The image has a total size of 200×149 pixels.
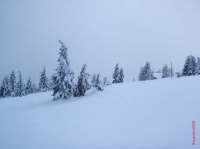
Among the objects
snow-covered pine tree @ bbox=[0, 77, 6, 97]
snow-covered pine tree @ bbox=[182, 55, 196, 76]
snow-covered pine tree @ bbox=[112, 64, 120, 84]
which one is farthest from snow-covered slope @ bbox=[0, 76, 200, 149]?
snow-covered pine tree @ bbox=[0, 77, 6, 97]

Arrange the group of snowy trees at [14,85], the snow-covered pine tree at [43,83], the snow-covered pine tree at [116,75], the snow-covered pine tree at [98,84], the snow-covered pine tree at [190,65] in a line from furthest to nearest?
the snow-covered pine tree at [116,75] → the snow-covered pine tree at [43,83] → the group of snowy trees at [14,85] → the snow-covered pine tree at [190,65] → the snow-covered pine tree at [98,84]

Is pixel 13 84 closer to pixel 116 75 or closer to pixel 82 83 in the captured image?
pixel 116 75

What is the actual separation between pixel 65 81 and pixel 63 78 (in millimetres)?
1030

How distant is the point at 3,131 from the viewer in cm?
1427

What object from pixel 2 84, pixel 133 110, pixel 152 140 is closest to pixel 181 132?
pixel 152 140

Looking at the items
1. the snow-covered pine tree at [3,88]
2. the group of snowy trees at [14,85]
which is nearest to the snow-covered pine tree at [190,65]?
the group of snowy trees at [14,85]

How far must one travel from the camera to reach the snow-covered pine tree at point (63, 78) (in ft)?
85.5

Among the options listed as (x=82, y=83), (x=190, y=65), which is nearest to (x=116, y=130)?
(x=82, y=83)

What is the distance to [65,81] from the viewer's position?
26.0 metres

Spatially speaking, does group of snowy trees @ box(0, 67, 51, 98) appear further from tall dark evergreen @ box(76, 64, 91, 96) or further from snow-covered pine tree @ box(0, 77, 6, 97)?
tall dark evergreen @ box(76, 64, 91, 96)

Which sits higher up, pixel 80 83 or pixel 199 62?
pixel 199 62

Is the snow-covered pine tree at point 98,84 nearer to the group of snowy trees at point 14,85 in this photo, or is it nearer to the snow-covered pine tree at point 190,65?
the snow-covered pine tree at point 190,65

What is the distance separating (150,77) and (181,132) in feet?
186

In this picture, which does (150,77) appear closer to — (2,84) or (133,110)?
(133,110)
